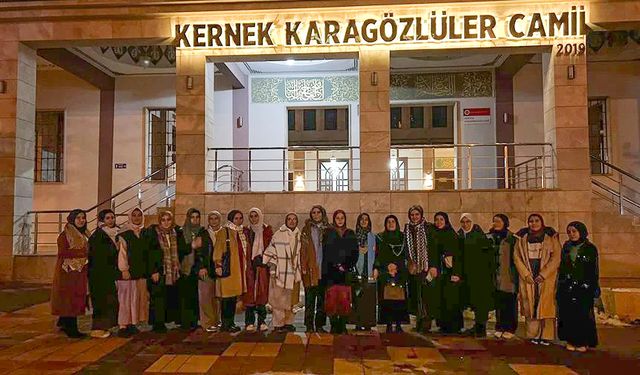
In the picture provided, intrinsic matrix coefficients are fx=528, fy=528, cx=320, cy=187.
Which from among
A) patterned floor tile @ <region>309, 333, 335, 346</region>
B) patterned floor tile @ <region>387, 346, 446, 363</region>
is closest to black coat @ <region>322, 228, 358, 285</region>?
patterned floor tile @ <region>309, 333, 335, 346</region>

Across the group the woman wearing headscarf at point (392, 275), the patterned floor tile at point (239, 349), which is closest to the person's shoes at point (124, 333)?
the patterned floor tile at point (239, 349)

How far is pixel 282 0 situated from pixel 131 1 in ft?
8.88

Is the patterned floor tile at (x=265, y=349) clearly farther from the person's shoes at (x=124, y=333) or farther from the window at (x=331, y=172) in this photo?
the window at (x=331, y=172)

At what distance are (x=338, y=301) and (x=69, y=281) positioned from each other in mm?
3103

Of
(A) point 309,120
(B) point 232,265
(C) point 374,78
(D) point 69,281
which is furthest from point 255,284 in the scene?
(A) point 309,120

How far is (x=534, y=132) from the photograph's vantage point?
1240 centimetres

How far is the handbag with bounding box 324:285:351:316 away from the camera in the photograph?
6168mm

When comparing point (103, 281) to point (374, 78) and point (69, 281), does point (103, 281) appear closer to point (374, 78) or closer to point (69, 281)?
point (69, 281)

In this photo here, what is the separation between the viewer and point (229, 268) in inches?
246

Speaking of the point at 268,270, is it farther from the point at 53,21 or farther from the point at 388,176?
the point at 53,21

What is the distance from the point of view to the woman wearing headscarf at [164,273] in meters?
6.23

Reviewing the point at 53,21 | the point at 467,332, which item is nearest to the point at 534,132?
the point at 467,332

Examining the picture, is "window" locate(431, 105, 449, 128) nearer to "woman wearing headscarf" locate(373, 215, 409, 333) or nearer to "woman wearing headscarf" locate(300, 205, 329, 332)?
"woman wearing headscarf" locate(373, 215, 409, 333)

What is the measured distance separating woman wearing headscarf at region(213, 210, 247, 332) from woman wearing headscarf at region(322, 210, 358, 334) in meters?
1.01
